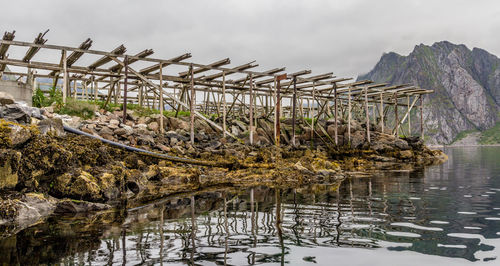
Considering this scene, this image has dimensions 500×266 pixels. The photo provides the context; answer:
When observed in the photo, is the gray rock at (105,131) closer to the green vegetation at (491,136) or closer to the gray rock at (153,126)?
A: the gray rock at (153,126)

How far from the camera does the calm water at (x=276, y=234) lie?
15.2 feet

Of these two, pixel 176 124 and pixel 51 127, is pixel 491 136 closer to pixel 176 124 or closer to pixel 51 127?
pixel 176 124

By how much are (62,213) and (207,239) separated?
4.02 metres

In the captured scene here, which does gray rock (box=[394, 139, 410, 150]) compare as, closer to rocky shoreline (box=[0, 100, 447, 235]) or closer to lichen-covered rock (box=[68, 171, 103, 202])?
rocky shoreline (box=[0, 100, 447, 235])

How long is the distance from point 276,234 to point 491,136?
19171 centimetres

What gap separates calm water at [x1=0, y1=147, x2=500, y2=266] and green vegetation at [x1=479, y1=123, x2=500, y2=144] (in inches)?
6865

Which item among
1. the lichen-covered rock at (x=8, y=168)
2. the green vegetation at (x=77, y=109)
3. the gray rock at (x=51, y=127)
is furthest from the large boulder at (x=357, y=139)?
the lichen-covered rock at (x=8, y=168)

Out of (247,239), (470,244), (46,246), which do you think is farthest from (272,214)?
(46,246)

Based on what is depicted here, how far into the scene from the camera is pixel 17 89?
16203 millimetres

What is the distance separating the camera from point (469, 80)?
19988cm

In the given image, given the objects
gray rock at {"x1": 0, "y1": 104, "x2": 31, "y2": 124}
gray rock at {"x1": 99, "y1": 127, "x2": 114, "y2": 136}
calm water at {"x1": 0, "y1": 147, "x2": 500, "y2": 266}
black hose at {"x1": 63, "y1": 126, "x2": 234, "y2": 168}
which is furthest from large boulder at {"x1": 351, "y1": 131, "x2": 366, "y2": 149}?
gray rock at {"x1": 0, "y1": 104, "x2": 31, "y2": 124}

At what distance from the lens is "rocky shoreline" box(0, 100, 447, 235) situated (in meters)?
8.22

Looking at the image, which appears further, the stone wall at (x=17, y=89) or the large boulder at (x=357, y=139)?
the large boulder at (x=357, y=139)

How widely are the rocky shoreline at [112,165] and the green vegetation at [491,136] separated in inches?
6236
